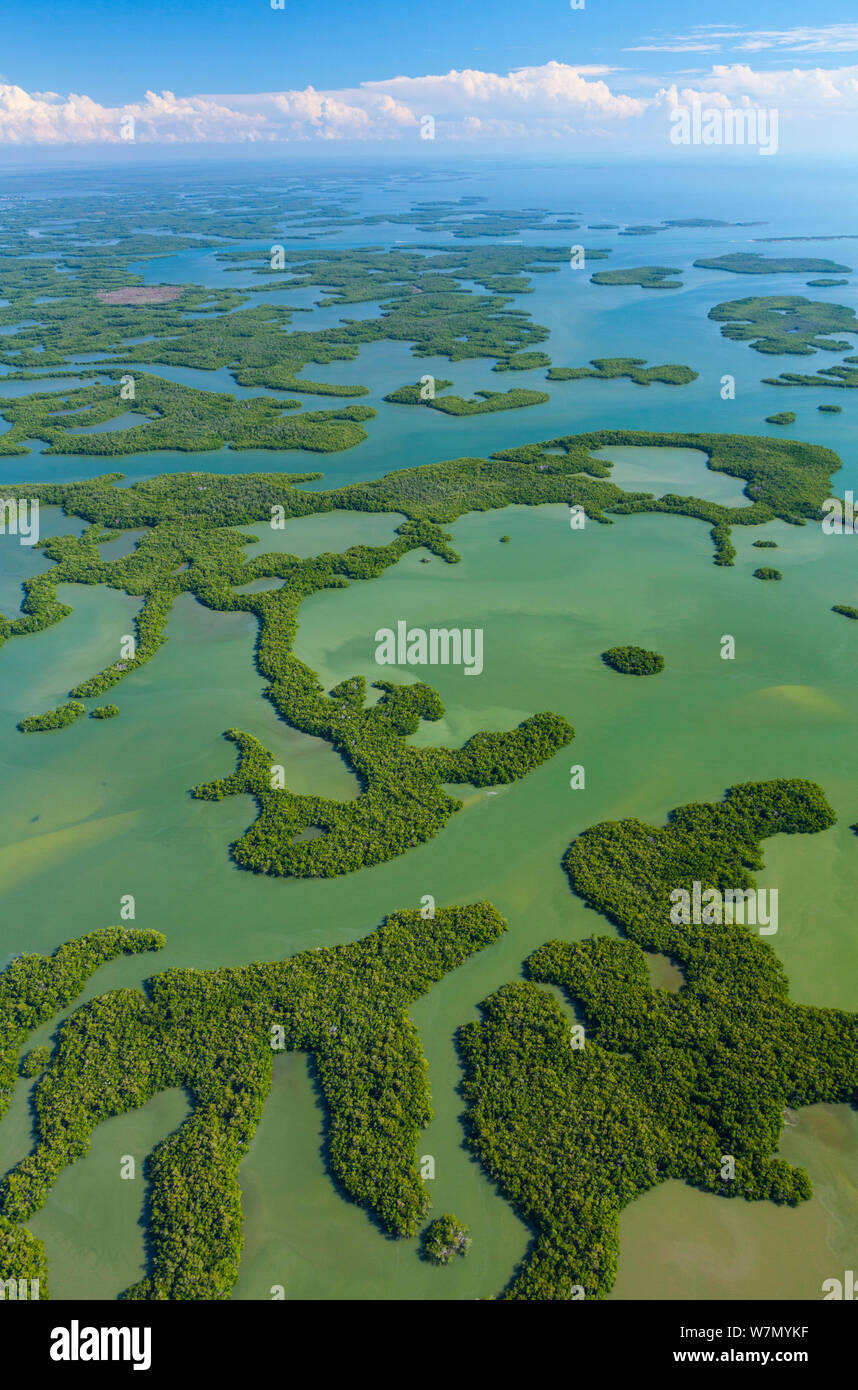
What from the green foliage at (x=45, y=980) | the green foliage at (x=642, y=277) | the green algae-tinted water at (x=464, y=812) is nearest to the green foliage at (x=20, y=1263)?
the green algae-tinted water at (x=464, y=812)

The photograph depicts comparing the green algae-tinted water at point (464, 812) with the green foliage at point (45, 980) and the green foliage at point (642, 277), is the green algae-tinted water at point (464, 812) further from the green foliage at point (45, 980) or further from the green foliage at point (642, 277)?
the green foliage at point (642, 277)

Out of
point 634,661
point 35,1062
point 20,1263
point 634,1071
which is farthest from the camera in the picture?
point 634,661

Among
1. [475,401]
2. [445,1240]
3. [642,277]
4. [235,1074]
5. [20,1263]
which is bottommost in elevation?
[20,1263]

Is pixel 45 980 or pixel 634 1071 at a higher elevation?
pixel 45 980

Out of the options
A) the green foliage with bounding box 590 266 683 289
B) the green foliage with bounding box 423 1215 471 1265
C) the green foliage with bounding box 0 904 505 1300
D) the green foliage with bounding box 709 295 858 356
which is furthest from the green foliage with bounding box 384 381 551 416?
the green foliage with bounding box 423 1215 471 1265

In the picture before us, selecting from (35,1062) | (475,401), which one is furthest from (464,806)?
(475,401)

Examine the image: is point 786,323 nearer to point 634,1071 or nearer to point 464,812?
point 464,812
